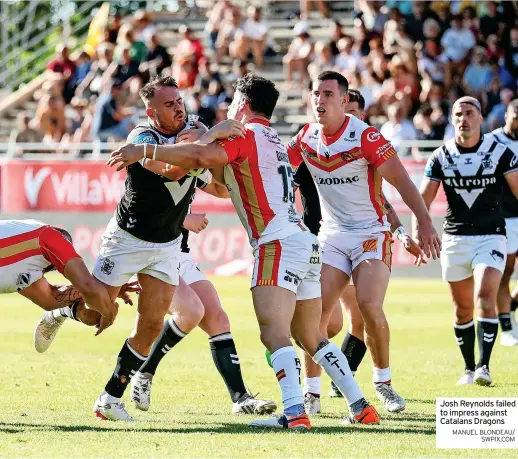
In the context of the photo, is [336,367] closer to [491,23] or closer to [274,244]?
[274,244]

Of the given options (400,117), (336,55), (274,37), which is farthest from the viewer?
(274,37)

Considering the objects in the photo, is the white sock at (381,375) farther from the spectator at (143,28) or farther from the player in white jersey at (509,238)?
the spectator at (143,28)

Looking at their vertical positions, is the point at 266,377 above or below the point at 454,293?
below

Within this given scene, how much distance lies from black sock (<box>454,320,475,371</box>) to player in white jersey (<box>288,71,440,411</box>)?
6.77ft

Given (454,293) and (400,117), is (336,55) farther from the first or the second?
(454,293)

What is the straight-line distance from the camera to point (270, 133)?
839cm

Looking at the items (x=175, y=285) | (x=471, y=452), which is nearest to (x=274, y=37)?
(x=175, y=285)

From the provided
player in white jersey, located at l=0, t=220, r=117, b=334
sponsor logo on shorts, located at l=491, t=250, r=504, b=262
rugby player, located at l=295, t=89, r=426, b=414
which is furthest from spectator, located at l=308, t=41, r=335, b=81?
player in white jersey, located at l=0, t=220, r=117, b=334

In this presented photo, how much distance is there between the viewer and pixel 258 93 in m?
8.35

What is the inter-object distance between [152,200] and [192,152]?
0.95m

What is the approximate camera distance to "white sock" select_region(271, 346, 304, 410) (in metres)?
8.08

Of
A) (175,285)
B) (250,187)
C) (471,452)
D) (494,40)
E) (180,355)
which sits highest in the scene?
(494,40)

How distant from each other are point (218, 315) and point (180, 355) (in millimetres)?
3923

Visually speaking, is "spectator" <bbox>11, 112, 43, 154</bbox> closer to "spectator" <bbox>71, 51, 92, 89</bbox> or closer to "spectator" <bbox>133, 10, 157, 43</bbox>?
"spectator" <bbox>71, 51, 92, 89</bbox>
